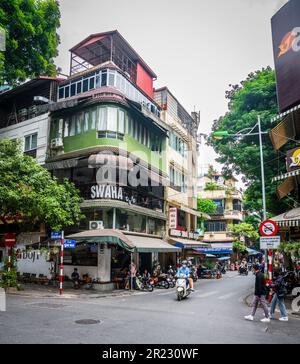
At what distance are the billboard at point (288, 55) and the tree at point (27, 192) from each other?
1311cm

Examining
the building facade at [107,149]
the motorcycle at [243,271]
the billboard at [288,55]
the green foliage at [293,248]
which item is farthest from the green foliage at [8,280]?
the motorcycle at [243,271]

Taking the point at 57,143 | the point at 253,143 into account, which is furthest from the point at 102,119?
the point at 253,143

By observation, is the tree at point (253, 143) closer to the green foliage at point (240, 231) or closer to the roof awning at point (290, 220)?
the roof awning at point (290, 220)

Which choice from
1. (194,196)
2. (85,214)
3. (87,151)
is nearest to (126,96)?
(87,151)

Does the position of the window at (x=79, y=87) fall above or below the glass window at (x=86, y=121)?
above

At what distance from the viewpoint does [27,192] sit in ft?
59.6

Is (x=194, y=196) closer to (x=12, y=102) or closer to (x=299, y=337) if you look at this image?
(x=12, y=102)

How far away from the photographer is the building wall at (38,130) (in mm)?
25344

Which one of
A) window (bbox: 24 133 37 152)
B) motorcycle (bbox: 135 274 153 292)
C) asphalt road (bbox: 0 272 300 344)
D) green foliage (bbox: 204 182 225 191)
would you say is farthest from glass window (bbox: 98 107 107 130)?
green foliage (bbox: 204 182 225 191)

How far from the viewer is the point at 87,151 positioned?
23.0m

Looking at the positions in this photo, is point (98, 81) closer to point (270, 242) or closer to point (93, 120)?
point (93, 120)

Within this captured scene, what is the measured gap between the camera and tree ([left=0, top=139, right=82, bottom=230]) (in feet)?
58.5

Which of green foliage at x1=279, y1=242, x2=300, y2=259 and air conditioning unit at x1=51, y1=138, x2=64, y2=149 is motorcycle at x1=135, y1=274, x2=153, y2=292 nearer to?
green foliage at x1=279, y1=242, x2=300, y2=259

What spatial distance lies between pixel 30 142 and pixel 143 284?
44.8 feet
